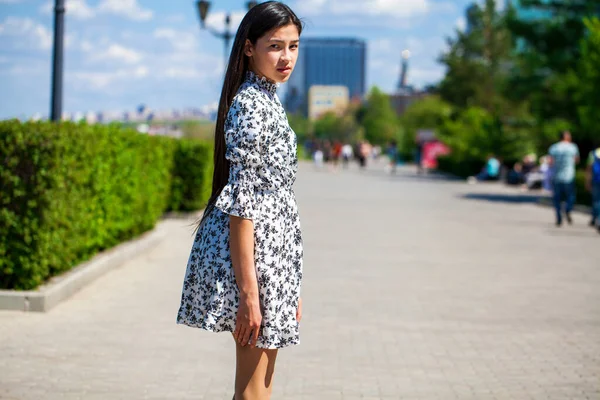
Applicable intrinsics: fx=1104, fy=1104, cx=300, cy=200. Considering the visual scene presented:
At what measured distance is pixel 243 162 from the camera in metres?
3.86

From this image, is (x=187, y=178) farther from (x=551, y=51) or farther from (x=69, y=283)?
(x=551, y=51)

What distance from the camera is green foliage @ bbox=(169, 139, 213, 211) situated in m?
21.0

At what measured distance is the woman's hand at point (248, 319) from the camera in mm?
3805

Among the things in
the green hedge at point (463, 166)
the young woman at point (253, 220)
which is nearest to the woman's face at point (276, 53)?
the young woman at point (253, 220)

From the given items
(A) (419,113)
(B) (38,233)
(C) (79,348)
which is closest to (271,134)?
(C) (79,348)

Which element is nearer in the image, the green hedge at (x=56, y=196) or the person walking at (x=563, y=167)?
the green hedge at (x=56, y=196)

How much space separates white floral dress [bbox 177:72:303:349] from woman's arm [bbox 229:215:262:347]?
2.0 inches

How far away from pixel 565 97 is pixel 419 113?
290 feet

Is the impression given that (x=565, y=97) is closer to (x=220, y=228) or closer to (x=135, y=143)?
(x=135, y=143)

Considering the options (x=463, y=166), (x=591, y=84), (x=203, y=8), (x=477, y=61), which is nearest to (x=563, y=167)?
(x=591, y=84)

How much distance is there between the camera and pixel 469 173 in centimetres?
5988

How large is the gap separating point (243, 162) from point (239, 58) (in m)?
0.44

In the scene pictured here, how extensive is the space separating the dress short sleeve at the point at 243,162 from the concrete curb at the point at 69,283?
5676 mm

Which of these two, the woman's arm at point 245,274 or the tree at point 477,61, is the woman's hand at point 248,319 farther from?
the tree at point 477,61
